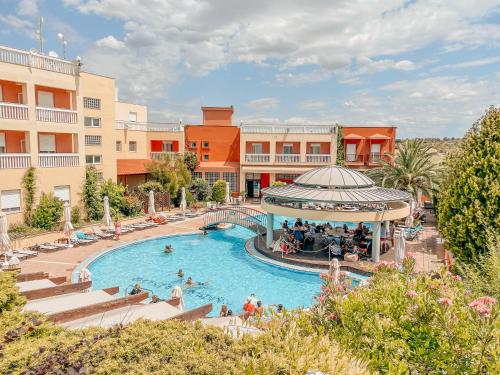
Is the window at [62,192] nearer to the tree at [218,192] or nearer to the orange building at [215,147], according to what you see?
the tree at [218,192]

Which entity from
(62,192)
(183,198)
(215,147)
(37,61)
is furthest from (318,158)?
(37,61)

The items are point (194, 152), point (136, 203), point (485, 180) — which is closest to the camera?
point (485, 180)

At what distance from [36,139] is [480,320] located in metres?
25.2

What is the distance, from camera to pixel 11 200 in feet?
68.9

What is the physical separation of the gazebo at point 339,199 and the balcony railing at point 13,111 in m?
16.3

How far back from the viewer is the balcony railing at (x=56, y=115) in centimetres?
2266

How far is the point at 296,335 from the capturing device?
5.20 metres

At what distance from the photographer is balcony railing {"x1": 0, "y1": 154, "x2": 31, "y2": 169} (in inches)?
807

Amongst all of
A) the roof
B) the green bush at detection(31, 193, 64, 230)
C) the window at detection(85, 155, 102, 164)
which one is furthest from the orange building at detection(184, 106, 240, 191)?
the green bush at detection(31, 193, 64, 230)

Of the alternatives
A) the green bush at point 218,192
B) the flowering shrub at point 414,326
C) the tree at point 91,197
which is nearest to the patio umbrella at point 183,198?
the green bush at point 218,192

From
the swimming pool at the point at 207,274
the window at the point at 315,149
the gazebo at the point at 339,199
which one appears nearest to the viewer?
the swimming pool at the point at 207,274

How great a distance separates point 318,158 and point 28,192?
2825 cm

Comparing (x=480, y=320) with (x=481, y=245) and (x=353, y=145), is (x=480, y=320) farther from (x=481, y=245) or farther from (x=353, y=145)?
(x=353, y=145)

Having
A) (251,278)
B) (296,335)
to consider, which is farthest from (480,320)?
(251,278)
